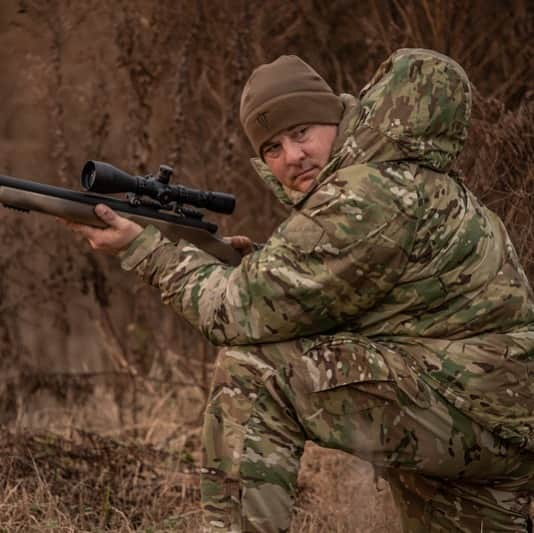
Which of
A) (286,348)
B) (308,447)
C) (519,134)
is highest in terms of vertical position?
(519,134)

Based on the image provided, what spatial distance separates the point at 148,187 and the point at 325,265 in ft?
2.58

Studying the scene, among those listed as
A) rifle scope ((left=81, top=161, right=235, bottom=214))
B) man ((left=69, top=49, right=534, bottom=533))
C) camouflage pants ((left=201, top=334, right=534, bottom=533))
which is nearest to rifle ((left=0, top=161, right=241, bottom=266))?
rifle scope ((left=81, top=161, right=235, bottom=214))

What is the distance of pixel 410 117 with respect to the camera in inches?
142

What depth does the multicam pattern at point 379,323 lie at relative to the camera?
3.52 meters

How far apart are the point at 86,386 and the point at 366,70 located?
232 cm

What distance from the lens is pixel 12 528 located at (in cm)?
431

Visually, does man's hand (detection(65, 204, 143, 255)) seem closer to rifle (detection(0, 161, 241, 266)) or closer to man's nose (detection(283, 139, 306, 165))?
rifle (detection(0, 161, 241, 266))

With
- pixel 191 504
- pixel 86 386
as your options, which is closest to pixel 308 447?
pixel 191 504

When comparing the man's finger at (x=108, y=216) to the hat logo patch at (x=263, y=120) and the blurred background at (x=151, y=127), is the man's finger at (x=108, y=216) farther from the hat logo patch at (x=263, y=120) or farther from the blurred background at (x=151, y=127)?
A: the blurred background at (x=151, y=127)

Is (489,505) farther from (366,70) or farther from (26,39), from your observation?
(26,39)

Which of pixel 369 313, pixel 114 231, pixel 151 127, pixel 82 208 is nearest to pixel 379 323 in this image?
pixel 369 313

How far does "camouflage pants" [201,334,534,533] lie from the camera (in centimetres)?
350

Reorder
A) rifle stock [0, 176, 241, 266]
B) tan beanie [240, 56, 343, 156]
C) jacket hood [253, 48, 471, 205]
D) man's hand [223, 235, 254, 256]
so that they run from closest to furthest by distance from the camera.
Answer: jacket hood [253, 48, 471, 205] → tan beanie [240, 56, 343, 156] → rifle stock [0, 176, 241, 266] → man's hand [223, 235, 254, 256]

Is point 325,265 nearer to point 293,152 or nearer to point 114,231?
point 293,152
